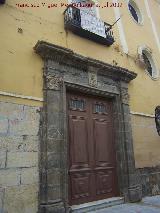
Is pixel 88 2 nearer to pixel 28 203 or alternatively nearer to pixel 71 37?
pixel 71 37

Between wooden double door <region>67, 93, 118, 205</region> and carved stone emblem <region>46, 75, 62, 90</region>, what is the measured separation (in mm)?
531

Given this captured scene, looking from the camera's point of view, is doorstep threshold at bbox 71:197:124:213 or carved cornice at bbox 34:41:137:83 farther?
carved cornice at bbox 34:41:137:83

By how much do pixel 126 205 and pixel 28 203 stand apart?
2.35 metres

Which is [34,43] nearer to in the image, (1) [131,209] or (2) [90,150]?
(2) [90,150]

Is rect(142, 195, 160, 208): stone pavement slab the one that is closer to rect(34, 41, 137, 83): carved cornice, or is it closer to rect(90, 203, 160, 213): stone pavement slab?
rect(90, 203, 160, 213): stone pavement slab

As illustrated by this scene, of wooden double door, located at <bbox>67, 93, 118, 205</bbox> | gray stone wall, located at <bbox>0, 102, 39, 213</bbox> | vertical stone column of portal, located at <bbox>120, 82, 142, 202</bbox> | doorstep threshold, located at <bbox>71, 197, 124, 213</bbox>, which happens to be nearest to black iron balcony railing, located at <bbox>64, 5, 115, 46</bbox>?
vertical stone column of portal, located at <bbox>120, 82, 142, 202</bbox>

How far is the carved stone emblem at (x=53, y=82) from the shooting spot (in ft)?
17.5

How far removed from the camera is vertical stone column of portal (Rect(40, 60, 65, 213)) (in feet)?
15.4

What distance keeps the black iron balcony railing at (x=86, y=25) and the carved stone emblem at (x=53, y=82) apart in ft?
5.00

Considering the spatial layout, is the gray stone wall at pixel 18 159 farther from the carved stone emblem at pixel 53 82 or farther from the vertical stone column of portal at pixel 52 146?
the carved stone emblem at pixel 53 82

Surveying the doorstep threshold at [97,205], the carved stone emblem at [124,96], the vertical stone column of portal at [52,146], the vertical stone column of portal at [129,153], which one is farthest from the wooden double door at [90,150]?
the carved stone emblem at [124,96]

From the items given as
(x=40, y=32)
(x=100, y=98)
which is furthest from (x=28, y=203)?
(x=40, y=32)

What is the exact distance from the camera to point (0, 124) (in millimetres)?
4504

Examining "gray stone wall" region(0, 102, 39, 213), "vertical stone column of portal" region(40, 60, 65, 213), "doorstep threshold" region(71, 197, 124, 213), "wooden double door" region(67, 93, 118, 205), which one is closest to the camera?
"gray stone wall" region(0, 102, 39, 213)
